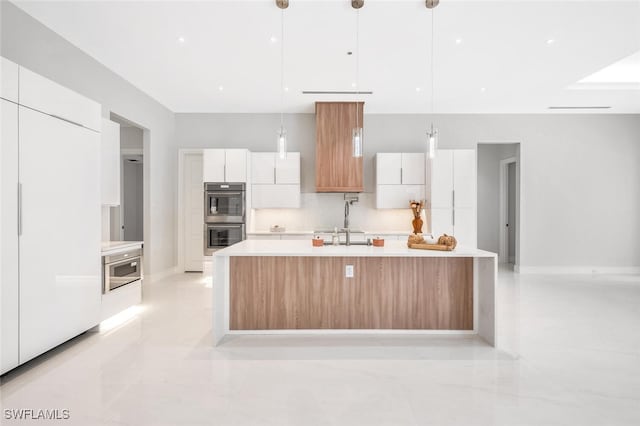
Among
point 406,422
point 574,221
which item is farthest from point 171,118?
point 574,221

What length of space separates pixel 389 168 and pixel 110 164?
4.01 metres

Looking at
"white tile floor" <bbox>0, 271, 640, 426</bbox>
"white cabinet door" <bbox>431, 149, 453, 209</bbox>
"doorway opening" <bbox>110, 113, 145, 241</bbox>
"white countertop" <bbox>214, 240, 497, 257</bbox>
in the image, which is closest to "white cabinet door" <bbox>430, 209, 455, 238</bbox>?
"white cabinet door" <bbox>431, 149, 453, 209</bbox>

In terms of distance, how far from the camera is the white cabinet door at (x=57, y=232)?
98.8 inches

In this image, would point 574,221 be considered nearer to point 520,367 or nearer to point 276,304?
point 520,367

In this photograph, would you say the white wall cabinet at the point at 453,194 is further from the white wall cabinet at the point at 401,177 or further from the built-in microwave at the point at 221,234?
the built-in microwave at the point at 221,234

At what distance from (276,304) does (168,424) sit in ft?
4.96

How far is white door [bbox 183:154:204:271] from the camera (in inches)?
255

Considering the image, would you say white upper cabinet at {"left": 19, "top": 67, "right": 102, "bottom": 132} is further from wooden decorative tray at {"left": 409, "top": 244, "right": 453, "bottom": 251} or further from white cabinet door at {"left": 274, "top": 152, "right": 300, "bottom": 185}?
wooden decorative tray at {"left": 409, "top": 244, "right": 453, "bottom": 251}

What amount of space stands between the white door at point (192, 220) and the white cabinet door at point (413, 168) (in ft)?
12.1

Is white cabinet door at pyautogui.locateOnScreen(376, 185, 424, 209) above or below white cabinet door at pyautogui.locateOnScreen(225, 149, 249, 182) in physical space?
below

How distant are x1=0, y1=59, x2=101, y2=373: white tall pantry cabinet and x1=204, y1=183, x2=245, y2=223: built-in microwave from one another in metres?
2.57

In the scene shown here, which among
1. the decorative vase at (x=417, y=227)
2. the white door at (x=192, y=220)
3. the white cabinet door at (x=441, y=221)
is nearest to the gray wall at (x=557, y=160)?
the white door at (x=192, y=220)

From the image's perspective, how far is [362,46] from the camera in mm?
3816

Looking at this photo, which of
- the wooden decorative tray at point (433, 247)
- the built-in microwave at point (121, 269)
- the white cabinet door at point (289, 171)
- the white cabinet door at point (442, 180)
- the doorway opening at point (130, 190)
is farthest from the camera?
the doorway opening at point (130, 190)
